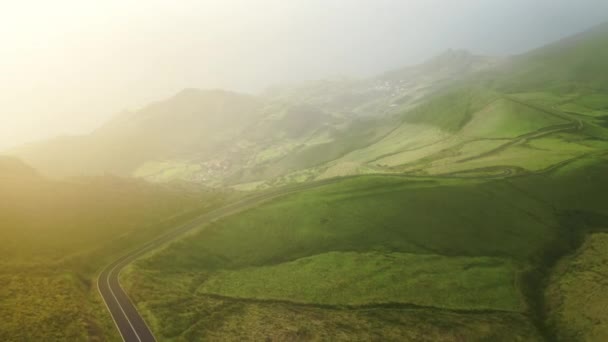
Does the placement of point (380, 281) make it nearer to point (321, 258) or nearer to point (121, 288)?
point (321, 258)

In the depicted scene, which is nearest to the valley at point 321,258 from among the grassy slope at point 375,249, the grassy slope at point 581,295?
the grassy slope at point 581,295

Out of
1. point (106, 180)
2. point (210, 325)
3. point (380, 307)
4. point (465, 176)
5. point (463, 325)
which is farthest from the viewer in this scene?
point (106, 180)

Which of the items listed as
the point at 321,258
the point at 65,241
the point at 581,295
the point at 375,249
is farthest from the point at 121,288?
the point at 581,295

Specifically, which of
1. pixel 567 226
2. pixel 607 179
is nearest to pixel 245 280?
pixel 567 226

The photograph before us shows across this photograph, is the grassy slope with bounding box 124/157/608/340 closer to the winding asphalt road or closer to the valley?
the valley

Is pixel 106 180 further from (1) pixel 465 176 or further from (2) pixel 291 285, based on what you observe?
(1) pixel 465 176

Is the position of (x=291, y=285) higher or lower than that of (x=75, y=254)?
lower

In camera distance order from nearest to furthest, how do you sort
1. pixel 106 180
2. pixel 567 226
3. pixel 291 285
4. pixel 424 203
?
pixel 291 285, pixel 567 226, pixel 424 203, pixel 106 180
